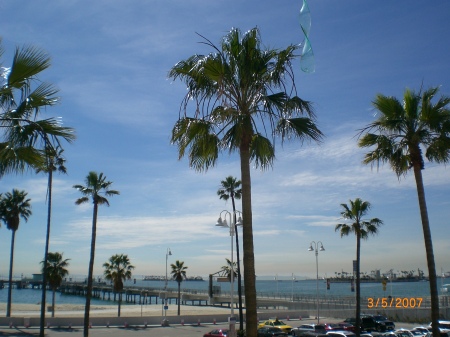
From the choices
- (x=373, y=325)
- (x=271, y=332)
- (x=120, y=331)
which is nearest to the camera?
(x=271, y=332)

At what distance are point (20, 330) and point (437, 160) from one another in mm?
41014

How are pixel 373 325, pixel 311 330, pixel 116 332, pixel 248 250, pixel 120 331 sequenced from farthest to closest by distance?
pixel 120 331
pixel 116 332
pixel 373 325
pixel 311 330
pixel 248 250

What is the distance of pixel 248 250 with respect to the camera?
1119 cm

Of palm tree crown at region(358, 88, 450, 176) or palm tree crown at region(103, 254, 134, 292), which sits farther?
palm tree crown at region(103, 254, 134, 292)

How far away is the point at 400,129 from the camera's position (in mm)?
17406

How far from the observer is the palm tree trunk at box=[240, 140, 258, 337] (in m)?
10.8

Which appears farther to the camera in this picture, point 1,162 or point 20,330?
point 20,330

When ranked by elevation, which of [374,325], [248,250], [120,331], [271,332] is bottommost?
[120,331]

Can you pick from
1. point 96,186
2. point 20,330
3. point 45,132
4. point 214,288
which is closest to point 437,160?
point 45,132

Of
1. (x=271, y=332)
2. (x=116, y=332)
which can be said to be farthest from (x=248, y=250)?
(x=116, y=332)

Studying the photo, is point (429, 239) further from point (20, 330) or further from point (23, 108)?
point (20, 330)

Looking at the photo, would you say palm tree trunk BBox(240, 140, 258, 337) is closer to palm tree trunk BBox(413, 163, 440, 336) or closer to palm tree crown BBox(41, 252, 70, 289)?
palm tree trunk BBox(413, 163, 440, 336)
